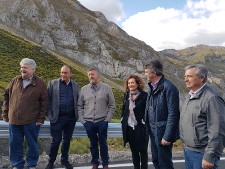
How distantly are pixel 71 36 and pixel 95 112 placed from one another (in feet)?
261

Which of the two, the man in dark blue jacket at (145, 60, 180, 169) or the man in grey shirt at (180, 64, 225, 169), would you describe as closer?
the man in grey shirt at (180, 64, 225, 169)

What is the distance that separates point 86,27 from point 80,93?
3488 inches

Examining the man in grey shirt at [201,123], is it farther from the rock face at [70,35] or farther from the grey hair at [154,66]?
the rock face at [70,35]

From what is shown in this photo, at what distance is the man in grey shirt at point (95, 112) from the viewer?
15.6ft

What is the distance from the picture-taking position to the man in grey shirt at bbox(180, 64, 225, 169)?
2.50m

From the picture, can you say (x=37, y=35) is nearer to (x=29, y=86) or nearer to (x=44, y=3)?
(x=44, y=3)

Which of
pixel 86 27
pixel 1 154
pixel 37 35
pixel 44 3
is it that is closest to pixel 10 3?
pixel 44 3

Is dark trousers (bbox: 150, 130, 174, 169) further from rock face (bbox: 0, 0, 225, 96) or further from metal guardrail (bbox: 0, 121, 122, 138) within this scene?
rock face (bbox: 0, 0, 225, 96)

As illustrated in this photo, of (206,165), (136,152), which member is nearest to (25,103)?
(136,152)

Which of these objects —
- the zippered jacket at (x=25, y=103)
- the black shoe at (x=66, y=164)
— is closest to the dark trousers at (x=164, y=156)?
the black shoe at (x=66, y=164)

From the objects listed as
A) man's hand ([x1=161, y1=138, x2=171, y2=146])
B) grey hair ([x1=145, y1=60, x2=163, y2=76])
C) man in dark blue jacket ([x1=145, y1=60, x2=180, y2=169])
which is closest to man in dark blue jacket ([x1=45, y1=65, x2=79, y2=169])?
man in dark blue jacket ([x1=145, y1=60, x2=180, y2=169])

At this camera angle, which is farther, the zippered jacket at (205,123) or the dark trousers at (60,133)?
the dark trousers at (60,133)

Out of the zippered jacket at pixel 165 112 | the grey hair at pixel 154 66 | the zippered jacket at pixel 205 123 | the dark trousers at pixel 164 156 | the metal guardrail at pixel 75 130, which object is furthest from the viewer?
the metal guardrail at pixel 75 130

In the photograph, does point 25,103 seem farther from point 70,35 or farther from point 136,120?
point 70,35
